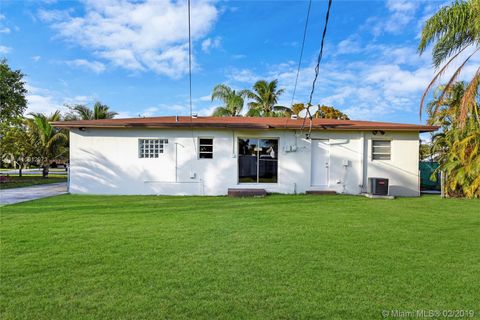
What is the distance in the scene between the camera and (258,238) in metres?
5.18

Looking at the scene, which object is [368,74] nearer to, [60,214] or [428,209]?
[428,209]

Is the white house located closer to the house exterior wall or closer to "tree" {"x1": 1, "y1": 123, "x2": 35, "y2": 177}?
the house exterior wall

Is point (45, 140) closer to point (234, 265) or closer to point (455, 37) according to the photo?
point (234, 265)

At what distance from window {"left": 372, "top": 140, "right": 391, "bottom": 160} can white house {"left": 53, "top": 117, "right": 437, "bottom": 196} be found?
40 millimetres

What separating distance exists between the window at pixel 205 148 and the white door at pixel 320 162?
184 inches

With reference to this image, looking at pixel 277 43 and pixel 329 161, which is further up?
pixel 277 43

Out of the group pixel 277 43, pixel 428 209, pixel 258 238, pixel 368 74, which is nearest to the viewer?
pixel 258 238

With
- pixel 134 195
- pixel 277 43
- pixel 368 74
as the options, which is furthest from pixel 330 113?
pixel 134 195

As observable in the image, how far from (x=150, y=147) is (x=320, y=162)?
770cm

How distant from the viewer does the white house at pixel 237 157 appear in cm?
1180

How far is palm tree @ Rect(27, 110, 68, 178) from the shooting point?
18828 millimetres

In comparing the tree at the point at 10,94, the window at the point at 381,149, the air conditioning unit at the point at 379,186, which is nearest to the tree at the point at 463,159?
the window at the point at 381,149

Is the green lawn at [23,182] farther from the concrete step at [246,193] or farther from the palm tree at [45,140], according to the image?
the concrete step at [246,193]

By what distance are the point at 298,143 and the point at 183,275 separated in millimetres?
9585
